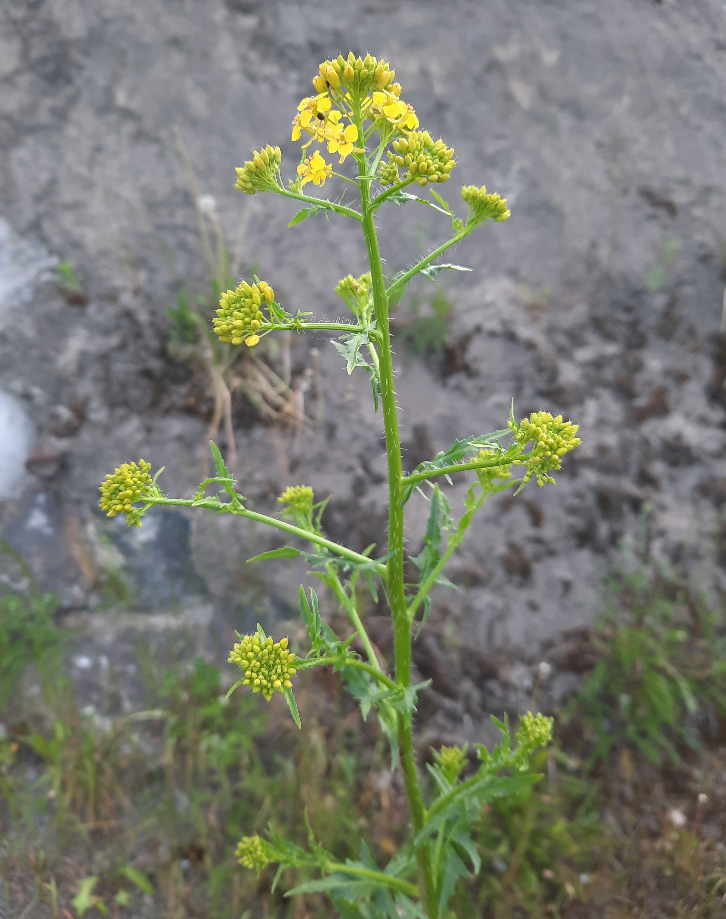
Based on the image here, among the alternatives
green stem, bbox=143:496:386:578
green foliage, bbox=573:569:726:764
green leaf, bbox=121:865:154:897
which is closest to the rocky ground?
green foliage, bbox=573:569:726:764

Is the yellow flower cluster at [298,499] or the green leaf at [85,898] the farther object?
the green leaf at [85,898]

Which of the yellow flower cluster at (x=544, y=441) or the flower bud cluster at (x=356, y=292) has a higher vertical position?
the flower bud cluster at (x=356, y=292)

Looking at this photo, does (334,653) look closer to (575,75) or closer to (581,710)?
(581,710)

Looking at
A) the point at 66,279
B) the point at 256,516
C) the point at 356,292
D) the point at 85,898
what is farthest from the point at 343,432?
the point at 85,898

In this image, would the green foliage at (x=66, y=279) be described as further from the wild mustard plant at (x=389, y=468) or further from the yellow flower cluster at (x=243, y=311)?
the yellow flower cluster at (x=243, y=311)

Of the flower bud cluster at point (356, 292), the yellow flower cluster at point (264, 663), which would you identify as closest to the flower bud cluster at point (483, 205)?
the flower bud cluster at point (356, 292)

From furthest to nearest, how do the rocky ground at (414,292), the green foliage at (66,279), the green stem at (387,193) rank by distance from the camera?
1. the green foliage at (66,279)
2. the rocky ground at (414,292)
3. the green stem at (387,193)

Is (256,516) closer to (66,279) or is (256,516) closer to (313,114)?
(313,114)

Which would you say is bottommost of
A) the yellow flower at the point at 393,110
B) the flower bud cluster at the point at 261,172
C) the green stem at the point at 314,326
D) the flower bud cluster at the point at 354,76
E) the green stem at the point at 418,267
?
the green stem at the point at 314,326
